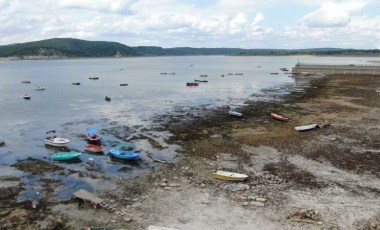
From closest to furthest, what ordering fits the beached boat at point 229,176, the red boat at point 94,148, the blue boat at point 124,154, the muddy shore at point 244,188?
1. the muddy shore at point 244,188
2. the beached boat at point 229,176
3. the blue boat at point 124,154
4. the red boat at point 94,148

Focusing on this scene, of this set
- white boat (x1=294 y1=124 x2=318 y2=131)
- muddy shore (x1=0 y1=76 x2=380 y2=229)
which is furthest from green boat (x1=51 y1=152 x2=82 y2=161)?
white boat (x1=294 y1=124 x2=318 y2=131)

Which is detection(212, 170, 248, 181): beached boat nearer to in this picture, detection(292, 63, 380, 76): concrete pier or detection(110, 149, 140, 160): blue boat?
detection(110, 149, 140, 160): blue boat

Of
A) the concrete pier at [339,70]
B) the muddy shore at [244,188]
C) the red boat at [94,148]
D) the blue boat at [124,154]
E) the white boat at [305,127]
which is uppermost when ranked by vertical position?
the concrete pier at [339,70]

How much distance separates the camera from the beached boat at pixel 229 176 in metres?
31.1

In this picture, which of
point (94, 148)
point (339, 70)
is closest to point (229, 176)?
point (94, 148)

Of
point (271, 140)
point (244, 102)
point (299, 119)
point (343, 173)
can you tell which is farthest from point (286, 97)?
point (343, 173)

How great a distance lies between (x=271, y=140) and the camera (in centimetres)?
4372

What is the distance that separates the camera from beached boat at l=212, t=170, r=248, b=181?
31.1m

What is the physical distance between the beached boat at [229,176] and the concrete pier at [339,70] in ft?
355

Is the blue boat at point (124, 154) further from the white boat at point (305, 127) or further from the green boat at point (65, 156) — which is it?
the white boat at point (305, 127)

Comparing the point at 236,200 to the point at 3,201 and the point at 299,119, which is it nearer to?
the point at 3,201

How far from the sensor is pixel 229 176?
103ft

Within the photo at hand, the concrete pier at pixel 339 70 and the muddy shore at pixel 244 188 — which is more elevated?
the concrete pier at pixel 339 70

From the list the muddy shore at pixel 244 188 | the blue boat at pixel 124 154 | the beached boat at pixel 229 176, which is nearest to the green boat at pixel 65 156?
the muddy shore at pixel 244 188
